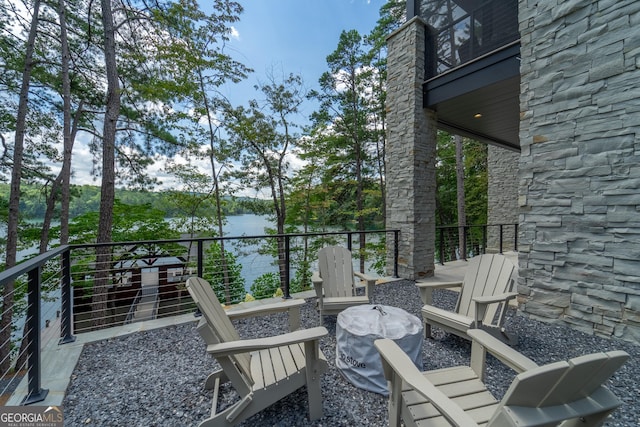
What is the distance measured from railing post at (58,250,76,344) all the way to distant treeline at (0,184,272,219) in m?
5.52

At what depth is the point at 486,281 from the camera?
261 centimetres

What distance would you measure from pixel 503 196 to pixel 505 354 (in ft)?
25.8

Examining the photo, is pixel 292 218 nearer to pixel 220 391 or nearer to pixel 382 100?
pixel 382 100

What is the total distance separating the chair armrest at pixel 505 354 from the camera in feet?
3.93

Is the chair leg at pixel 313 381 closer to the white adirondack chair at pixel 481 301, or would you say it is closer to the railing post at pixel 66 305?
the white adirondack chair at pixel 481 301

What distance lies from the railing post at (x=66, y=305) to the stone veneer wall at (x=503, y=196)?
345 inches

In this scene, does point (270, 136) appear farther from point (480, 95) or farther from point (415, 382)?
point (415, 382)

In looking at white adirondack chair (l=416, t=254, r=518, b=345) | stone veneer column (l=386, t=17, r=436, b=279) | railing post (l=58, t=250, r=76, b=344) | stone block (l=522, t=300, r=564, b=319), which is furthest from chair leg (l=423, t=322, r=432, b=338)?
railing post (l=58, t=250, r=76, b=344)

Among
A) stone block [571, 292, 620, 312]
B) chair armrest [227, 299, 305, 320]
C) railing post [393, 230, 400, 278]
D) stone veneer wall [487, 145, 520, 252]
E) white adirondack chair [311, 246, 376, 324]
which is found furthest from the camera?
stone veneer wall [487, 145, 520, 252]

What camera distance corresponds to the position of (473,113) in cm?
497

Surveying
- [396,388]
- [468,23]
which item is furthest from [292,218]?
[396,388]

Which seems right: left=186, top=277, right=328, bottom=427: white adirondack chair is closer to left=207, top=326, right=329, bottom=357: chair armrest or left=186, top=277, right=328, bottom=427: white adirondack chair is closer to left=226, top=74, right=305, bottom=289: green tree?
left=207, top=326, right=329, bottom=357: chair armrest

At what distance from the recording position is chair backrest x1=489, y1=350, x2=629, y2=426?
82cm

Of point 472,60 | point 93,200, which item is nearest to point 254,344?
point 472,60
